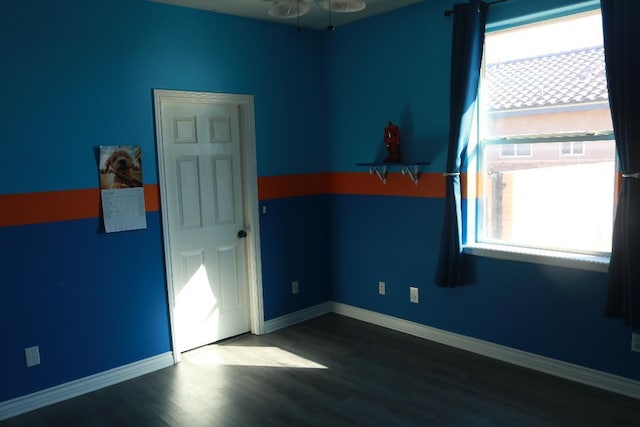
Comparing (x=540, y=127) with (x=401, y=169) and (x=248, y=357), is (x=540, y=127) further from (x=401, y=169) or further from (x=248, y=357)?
(x=248, y=357)

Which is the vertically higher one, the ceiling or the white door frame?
the ceiling

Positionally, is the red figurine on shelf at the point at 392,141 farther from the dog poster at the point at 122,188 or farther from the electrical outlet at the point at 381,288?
the dog poster at the point at 122,188

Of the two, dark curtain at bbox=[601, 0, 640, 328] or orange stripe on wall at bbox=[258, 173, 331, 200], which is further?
orange stripe on wall at bbox=[258, 173, 331, 200]

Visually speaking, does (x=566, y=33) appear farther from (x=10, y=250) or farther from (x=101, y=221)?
(x=10, y=250)

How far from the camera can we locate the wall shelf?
392 cm

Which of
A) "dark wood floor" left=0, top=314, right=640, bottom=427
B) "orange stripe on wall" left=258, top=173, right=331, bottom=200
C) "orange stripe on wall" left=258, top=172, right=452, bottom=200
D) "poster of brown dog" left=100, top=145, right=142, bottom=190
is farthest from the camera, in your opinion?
"orange stripe on wall" left=258, top=173, right=331, bottom=200

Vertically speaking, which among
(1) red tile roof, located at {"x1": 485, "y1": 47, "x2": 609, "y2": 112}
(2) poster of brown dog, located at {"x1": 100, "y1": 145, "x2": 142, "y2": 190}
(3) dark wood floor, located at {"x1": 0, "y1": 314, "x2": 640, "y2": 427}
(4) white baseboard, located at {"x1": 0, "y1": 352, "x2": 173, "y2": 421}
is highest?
(1) red tile roof, located at {"x1": 485, "y1": 47, "x2": 609, "y2": 112}

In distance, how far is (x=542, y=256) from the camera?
10.7ft

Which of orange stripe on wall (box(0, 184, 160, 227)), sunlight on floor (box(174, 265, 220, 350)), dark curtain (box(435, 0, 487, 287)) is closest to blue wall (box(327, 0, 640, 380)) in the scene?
dark curtain (box(435, 0, 487, 287))

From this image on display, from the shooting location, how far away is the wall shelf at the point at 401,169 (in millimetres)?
3918

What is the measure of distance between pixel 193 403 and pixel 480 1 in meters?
3.21

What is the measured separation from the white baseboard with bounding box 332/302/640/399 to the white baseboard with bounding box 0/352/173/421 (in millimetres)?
1775

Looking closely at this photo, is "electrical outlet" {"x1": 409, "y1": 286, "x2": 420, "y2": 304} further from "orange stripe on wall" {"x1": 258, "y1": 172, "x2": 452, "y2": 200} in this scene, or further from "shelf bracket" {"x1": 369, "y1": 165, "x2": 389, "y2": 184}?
"shelf bracket" {"x1": 369, "y1": 165, "x2": 389, "y2": 184}

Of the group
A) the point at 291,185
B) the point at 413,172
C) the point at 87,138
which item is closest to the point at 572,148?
the point at 413,172
